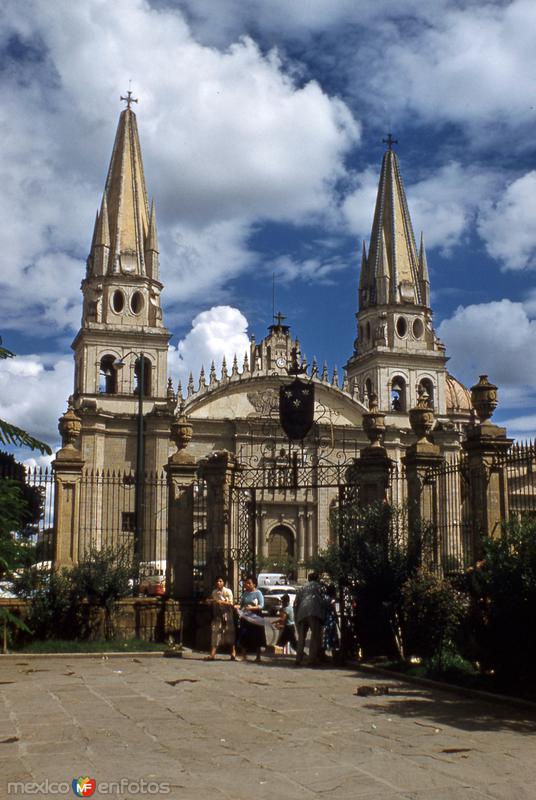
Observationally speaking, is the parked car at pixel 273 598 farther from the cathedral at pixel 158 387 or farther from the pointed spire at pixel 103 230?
the pointed spire at pixel 103 230

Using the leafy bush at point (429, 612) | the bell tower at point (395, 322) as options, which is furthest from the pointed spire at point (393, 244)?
the leafy bush at point (429, 612)

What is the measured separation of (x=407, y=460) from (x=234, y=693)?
17.4 feet

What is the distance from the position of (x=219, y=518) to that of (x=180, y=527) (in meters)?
0.68

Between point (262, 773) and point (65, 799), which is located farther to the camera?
point (262, 773)

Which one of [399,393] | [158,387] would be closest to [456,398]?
[399,393]

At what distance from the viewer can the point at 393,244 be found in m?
55.0

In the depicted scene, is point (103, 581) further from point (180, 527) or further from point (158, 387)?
point (158, 387)

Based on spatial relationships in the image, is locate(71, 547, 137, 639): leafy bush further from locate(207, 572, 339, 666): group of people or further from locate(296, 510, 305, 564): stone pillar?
→ locate(296, 510, 305, 564): stone pillar

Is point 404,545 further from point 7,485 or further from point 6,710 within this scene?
point 7,485

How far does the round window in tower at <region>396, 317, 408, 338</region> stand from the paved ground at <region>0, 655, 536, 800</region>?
1760 inches

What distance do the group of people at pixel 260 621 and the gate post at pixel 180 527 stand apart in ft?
4.04

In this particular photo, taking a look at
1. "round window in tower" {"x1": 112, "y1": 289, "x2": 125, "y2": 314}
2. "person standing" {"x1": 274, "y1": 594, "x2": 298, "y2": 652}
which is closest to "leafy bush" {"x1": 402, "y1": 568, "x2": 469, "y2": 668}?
"person standing" {"x1": 274, "y1": 594, "x2": 298, "y2": 652}

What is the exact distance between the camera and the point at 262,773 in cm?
621

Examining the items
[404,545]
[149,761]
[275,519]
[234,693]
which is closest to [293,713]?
[234,693]
